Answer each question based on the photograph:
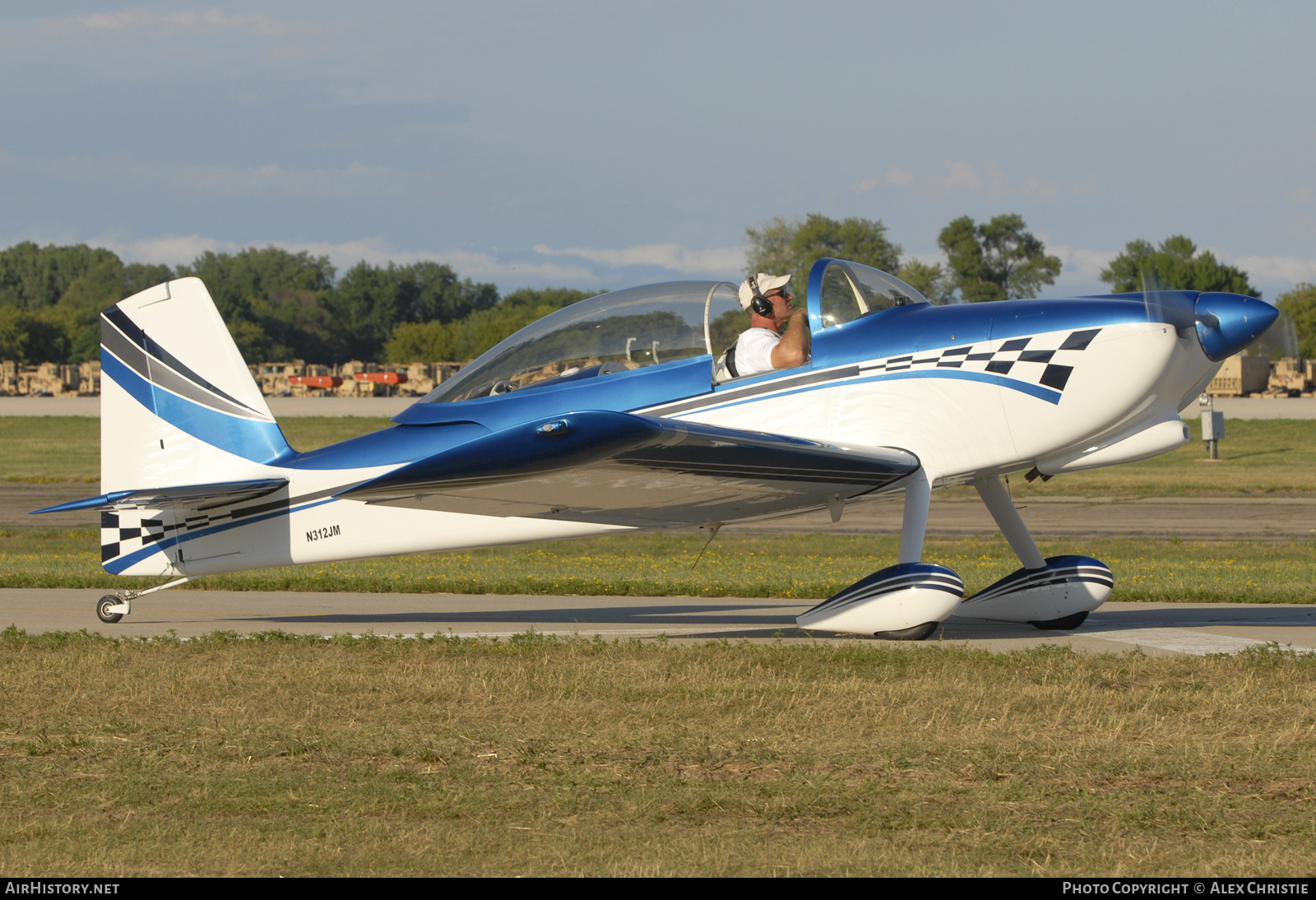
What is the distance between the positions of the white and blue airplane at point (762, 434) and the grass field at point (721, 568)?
2.98 metres

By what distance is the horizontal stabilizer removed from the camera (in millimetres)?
8805

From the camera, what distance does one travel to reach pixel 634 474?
7.80 m

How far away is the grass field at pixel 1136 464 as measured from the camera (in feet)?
90.6

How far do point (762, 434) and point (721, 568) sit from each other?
660 cm

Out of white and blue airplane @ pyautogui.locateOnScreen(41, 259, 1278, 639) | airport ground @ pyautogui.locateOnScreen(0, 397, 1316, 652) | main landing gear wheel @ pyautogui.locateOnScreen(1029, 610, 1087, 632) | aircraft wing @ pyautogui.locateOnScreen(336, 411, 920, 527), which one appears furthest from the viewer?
airport ground @ pyautogui.locateOnScreen(0, 397, 1316, 652)

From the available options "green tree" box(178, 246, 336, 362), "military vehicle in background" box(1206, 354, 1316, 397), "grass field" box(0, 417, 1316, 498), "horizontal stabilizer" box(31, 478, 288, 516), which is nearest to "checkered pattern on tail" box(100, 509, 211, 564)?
"horizontal stabilizer" box(31, 478, 288, 516)

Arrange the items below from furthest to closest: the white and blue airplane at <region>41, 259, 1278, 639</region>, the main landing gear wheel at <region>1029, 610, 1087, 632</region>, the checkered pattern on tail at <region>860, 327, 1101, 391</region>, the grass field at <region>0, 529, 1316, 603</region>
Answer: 1. the grass field at <region>0, 529, 1316, 603</region>
2. the main landing gear wheel at <region>1029, 610, 1087, 632</region>
3. the checkered pattern on tail at <region>860, 327, 1101, 391</region>
4. the white and blue airplane at <region>41, 259, 1278, 639</region>

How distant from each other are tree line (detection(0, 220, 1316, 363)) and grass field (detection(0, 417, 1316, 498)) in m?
12.2

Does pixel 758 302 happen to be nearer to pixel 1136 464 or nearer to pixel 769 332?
pixel 769 332

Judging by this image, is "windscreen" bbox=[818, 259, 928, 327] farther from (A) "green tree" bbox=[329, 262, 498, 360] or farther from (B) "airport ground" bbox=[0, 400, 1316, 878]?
(A) "green tree" bbox=[329, 262, 498, 360]

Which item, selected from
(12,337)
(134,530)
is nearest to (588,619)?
(134,530)

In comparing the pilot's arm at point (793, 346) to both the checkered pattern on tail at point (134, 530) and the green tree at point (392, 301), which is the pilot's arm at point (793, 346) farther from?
the green tree at point (392, 301)

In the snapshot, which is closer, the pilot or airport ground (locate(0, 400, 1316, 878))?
airport ground (locate(0, 400, 1316, 878))

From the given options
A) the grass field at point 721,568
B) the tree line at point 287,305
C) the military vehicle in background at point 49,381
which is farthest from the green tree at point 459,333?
the grass field at point 721,568
